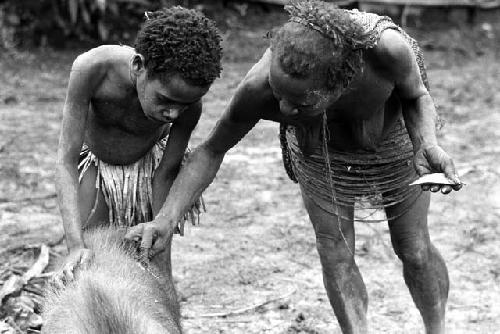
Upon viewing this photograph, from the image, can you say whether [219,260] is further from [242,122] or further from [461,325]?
[242,122]

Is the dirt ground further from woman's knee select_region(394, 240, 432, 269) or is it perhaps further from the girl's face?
the girl's face

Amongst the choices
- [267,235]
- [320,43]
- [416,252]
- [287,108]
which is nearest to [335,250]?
[416,252]

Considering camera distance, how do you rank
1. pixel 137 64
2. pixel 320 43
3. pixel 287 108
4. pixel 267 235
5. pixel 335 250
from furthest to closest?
pixel 267 235 < pixel 335 250 < pixel 137 64 < pixel 287 108 < pixel 320 43

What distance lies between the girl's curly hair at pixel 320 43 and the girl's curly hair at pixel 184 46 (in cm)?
30

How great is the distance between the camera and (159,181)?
4.09m

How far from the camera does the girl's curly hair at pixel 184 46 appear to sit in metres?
3.47

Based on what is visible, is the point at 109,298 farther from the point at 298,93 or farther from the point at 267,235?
the point at 267,235

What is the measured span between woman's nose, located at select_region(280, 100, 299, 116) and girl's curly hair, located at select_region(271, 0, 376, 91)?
0.49 feet

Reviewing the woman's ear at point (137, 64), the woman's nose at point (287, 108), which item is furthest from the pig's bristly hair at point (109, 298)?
the woman's nose at point (287, 108)

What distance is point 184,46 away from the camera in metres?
3.48

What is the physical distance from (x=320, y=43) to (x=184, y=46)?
55cm

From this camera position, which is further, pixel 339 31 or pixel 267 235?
pixel 267 235

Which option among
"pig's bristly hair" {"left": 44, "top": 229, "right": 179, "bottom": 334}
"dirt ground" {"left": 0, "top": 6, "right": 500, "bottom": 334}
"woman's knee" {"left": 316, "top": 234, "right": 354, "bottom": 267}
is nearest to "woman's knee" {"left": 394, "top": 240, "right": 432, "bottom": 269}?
"woman's knee" {"left": 316, "top": 234, "right": 354, "bottom": 267}

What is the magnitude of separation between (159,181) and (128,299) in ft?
4.09
